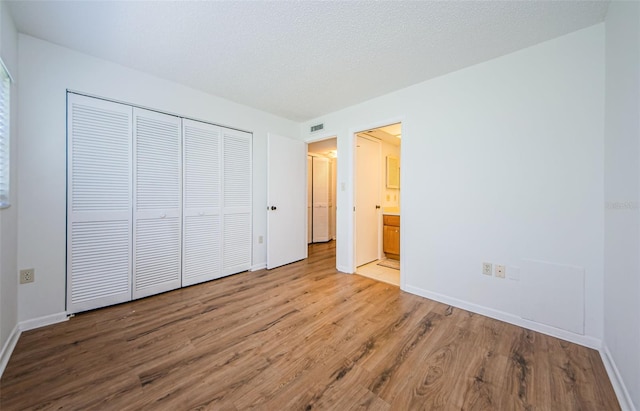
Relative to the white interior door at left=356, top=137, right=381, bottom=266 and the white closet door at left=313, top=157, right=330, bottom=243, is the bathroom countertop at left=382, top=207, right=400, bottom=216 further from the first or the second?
the white closet door at left=313, top=157, right=330, bottom=243

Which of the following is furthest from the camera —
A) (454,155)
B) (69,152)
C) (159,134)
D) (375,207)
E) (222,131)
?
(375,207)

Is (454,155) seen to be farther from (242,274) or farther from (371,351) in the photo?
(242,274)

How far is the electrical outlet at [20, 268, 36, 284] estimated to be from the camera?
6.18 feet

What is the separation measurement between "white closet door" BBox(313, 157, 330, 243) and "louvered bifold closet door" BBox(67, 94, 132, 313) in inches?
151

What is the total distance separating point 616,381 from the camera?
4.46 feet

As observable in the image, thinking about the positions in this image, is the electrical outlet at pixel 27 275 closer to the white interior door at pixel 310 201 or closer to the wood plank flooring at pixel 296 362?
the wood plank flooring at pixel 296 362

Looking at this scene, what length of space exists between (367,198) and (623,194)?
8.43 feet

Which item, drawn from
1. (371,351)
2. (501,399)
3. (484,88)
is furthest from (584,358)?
(484,88)

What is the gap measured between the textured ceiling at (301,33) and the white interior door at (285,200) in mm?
1225

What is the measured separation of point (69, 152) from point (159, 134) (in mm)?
752

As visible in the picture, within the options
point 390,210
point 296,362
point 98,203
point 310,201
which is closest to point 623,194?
point 296,362

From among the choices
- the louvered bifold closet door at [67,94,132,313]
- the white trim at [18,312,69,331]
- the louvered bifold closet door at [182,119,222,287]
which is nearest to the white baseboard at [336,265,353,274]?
the louvered bifold closet door at [182,119,222,287]

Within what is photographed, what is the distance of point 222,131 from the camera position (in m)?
3.09

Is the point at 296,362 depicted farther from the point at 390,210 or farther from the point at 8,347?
the point at 390,210
